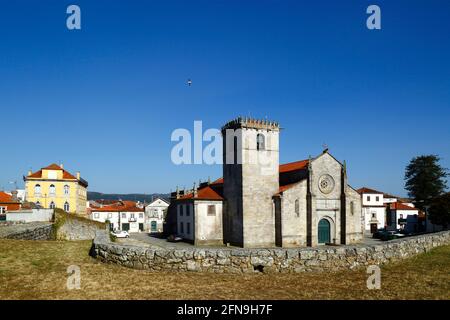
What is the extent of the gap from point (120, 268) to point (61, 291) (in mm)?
3413

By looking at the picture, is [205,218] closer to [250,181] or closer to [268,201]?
[250,181]

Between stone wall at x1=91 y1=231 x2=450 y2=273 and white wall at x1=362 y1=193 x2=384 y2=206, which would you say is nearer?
stone wall at x1=91 y1=231 x2=450 y2=273

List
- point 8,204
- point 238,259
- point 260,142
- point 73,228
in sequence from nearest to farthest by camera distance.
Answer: point 238,259, point 73,228, point 260,142, point 8,204

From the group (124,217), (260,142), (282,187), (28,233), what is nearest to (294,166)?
Answer: (282,187)

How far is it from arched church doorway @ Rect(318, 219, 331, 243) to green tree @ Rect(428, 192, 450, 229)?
23.3m

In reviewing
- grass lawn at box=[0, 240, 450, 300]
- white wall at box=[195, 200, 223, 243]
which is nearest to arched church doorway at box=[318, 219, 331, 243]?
white wall at box=[195, 200, 223, 243]

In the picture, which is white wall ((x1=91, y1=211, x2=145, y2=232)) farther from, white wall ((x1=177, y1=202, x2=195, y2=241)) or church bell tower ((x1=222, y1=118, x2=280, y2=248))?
church bell tower ((x1=222, y1=118, x2=280, y2=248))

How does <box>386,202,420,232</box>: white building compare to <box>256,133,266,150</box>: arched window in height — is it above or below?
below

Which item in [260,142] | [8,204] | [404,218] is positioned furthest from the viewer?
[404,218]

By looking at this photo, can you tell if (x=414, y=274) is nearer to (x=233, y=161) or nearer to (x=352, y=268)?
(x=352, y=268)

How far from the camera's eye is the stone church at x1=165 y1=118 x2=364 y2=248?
40562mm

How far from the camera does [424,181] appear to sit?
6744cm

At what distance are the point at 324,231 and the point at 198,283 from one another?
34.3 m
